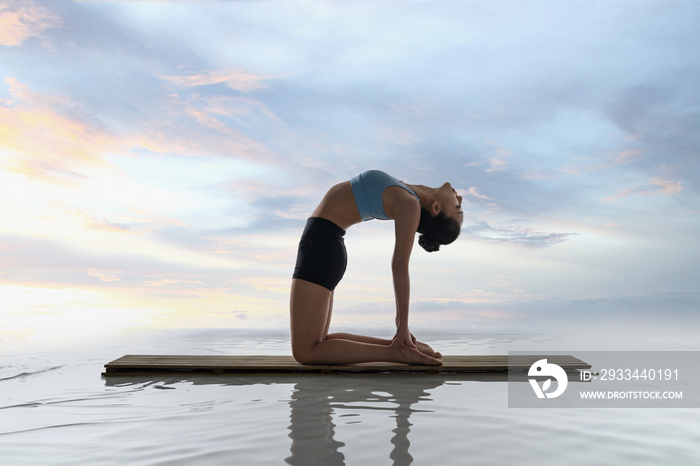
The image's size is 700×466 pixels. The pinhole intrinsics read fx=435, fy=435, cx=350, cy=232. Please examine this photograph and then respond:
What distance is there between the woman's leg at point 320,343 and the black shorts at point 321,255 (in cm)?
7

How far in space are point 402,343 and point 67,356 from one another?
11.7 feet

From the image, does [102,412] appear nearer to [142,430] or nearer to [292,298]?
[142,430]

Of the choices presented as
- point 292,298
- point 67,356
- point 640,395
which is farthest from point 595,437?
point 67,356

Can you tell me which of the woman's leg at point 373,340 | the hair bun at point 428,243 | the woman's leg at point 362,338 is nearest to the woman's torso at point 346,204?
the hair bun at point 428,243

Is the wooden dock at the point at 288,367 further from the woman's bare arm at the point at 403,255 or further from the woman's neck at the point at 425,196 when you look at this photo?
the woman's neck at the point at 425,196

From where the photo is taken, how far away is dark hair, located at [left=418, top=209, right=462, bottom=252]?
376cm

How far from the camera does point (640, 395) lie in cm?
265

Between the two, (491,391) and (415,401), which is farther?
(491,391)

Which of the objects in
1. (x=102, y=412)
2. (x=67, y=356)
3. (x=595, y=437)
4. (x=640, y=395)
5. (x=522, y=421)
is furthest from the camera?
(x=67, y=356)

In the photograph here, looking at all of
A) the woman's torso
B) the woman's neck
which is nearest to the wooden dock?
the woman's torso

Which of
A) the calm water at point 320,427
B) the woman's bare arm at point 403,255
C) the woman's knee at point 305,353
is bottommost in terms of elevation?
the calm water at point 320,427

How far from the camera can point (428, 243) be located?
13.1 feet

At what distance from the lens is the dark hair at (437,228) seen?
3.76 meters

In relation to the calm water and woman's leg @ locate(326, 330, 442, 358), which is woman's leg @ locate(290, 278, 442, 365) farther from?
the calm water
